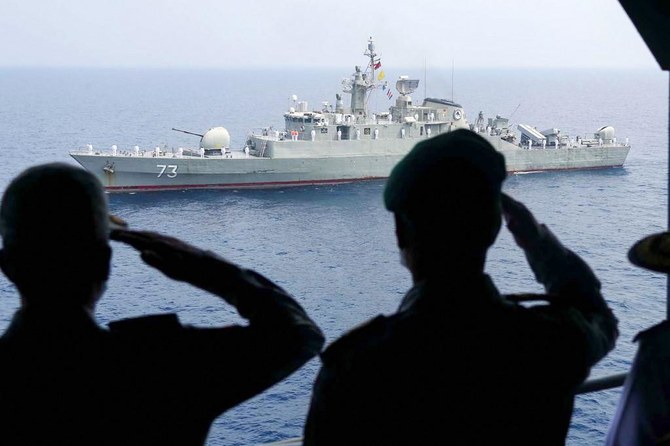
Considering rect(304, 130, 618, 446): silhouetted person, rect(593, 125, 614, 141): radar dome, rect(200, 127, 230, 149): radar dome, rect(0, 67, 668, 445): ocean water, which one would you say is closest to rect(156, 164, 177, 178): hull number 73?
rect(0, 67, 668, 445): ocean water

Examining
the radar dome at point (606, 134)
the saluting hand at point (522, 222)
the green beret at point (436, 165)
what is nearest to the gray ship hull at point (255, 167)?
the radar dome at point (606, 134)

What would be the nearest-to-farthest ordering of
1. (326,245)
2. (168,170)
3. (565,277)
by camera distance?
(565,277) → (326,245) → (168,170)

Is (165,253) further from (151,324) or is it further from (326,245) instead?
(326,245)

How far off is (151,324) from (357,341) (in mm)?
339

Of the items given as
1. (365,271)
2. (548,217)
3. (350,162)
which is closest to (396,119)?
(350,162)

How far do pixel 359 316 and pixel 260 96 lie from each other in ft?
297

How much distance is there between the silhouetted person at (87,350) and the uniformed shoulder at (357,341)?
93 millimetres

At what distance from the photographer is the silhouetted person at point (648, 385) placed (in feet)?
5.05

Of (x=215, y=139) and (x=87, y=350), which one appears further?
(x=215, y=139)

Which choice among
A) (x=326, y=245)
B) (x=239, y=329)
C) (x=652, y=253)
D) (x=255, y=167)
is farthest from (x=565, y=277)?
(x=255, y=167)

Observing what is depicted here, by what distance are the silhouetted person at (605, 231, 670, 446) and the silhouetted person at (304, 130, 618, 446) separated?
0.93 ft

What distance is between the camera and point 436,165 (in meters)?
1.28

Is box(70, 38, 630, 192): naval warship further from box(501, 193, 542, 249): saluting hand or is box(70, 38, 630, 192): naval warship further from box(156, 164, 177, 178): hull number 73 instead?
box(501, 193, 542, 249): saluting hand

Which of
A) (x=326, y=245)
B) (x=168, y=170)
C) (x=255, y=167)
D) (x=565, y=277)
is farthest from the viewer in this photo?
(x=255, y=167)
